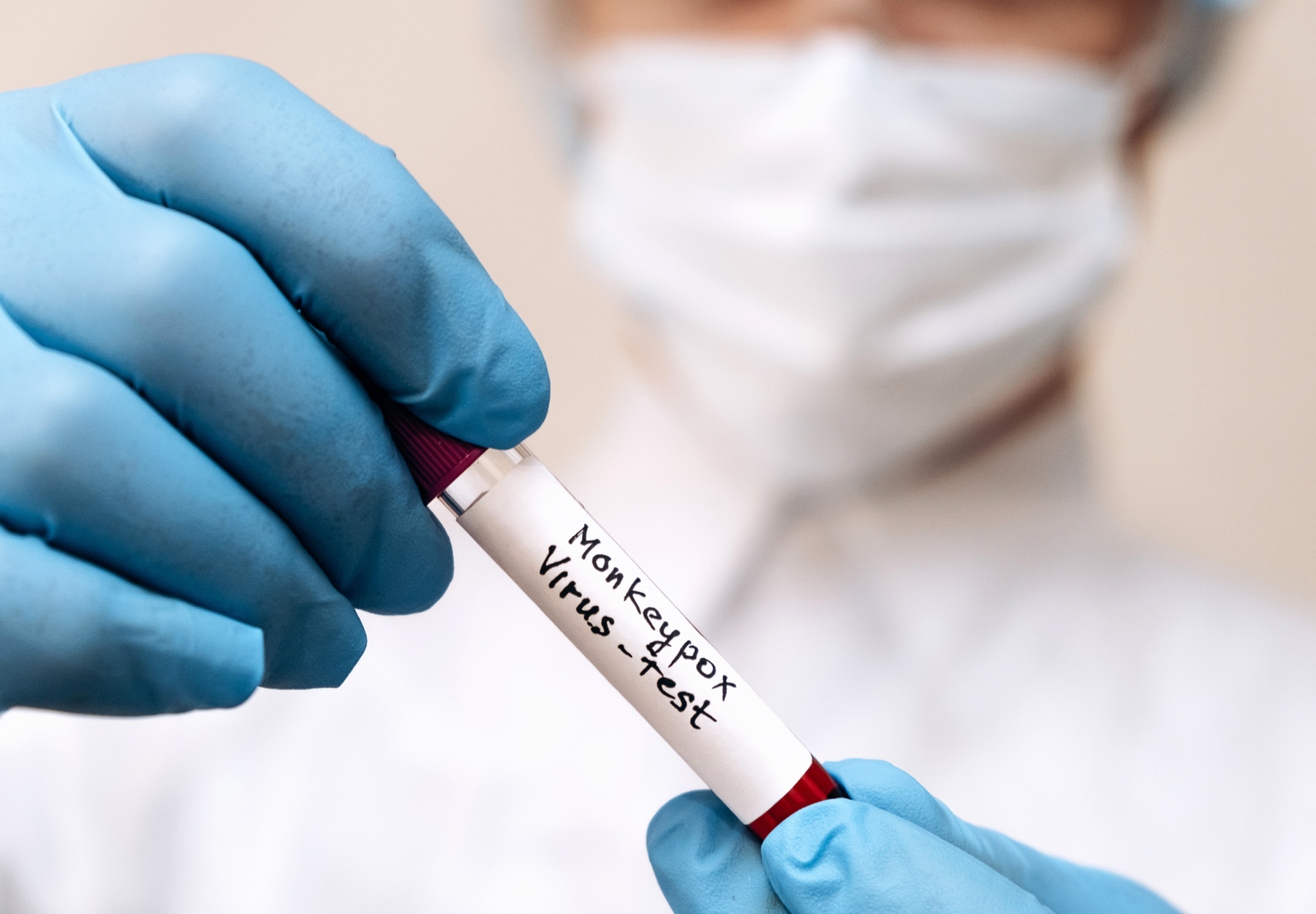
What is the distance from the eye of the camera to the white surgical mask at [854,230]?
35.8 inches

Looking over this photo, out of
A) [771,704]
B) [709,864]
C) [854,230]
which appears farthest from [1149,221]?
[709,864]

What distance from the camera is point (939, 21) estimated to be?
95 centimetres

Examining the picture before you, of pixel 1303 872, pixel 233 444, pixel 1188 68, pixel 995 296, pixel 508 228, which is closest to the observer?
pixel 233 444

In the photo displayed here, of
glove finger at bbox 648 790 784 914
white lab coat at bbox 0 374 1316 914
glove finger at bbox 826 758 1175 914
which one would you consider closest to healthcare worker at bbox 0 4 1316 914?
white lab coat at bbox 0 374 1316 914

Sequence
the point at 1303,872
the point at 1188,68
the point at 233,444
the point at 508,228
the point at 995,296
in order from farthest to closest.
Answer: the point at 508,228
the point at 1188,68
the point at 995,296
the point at 1303,872
the point at 233,444

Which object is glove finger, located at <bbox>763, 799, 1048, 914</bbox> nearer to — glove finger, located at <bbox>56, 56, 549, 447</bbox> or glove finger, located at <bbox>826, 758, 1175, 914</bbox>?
glove finger, located at <bbox>826, 758, 1175, 914</bbox>

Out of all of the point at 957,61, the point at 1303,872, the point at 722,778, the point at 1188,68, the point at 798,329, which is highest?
the point at 1188,68

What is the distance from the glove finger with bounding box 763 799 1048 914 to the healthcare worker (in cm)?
46

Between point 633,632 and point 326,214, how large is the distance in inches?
9.0

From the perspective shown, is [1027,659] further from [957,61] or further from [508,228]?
[508,228]

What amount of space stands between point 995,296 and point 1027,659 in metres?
0.36

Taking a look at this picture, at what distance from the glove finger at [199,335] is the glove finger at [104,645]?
7cm

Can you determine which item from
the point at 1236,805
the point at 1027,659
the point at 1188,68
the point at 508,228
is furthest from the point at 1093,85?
the point at 508,228

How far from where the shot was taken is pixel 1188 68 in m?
1.14
